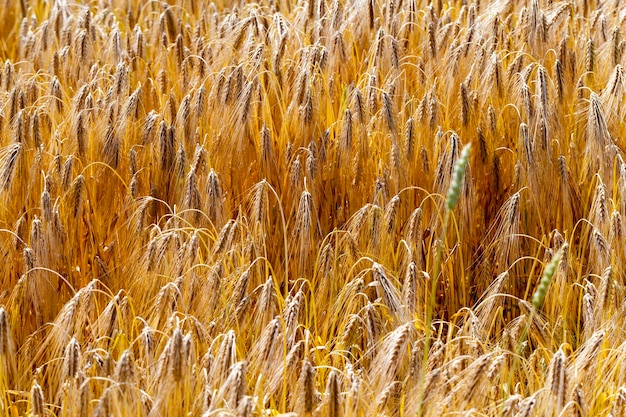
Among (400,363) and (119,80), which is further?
(119,80)

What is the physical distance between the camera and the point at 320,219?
235cm

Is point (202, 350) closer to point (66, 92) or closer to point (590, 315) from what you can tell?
point (590, 315)

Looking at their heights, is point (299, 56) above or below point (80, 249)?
above

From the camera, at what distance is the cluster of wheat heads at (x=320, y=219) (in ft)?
5.65

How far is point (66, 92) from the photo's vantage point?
286 centimetres

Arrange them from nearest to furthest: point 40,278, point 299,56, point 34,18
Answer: point 40,278, point 299,56, point 34,18

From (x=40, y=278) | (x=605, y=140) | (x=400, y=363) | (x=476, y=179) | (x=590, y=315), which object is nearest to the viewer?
(x=400, y=363)

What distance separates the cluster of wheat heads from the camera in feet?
5.65

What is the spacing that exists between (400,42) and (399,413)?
1.33 m

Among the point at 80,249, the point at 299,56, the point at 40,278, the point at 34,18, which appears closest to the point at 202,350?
the point at 40,278

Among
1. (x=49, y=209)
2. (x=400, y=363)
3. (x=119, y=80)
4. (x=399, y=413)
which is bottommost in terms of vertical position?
(x=399, y=413)

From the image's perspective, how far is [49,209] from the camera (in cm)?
205

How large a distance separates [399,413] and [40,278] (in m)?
0.77

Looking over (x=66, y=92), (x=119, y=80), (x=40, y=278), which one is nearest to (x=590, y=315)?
(x=40, y=278)
